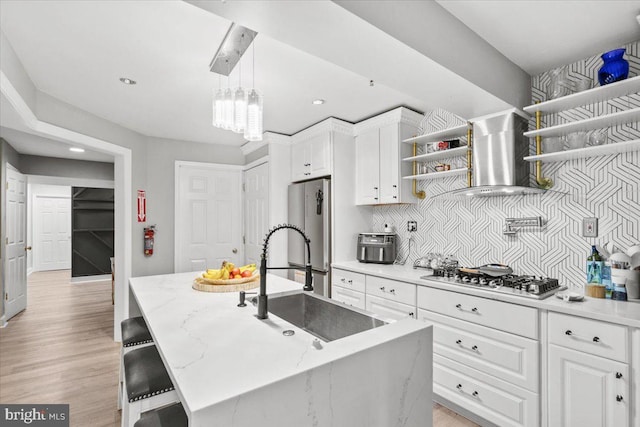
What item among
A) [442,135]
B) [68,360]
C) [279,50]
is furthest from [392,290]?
[68,360]

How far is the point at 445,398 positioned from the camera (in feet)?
7.61

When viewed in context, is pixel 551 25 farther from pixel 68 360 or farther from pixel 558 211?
pixel 68 360

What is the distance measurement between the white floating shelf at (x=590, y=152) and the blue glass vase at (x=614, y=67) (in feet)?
1.27

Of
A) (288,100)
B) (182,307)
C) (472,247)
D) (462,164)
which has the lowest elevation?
(182,307)

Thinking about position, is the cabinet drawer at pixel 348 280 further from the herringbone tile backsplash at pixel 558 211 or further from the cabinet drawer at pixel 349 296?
the herringbone tile backsplash at pixel 558 211

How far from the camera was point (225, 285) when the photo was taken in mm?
2078

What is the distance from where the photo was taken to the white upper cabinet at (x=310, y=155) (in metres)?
3.49

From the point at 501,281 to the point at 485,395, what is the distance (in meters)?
0.74

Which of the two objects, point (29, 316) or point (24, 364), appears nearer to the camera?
point (24, 364)

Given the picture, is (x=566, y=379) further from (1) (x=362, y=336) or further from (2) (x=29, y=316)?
(2) (x=29, y=316)

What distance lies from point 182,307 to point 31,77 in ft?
7.76

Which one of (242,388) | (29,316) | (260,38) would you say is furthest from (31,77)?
(29,316)

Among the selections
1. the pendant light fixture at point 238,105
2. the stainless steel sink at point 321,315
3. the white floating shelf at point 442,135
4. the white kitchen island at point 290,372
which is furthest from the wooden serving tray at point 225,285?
the white floating shelf at point 442,135

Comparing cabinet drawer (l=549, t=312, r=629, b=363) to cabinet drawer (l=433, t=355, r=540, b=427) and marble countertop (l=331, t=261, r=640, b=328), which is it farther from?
cabinet drawer (l=433, t=355, r=540, b=427)
